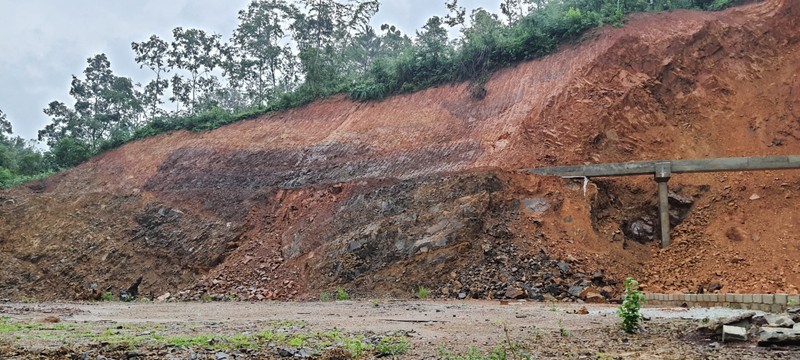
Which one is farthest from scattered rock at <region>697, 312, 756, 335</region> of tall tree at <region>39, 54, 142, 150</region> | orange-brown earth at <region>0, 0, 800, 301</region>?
tall tree at <region>39, 54, 142, 150</region>

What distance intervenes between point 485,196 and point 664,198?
16.7ft

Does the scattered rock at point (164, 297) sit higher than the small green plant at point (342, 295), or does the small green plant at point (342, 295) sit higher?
the small green plant at point (342, 295)

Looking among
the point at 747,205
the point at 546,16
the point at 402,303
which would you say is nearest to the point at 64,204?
the point at 402,303

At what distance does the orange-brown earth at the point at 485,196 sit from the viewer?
1581 centimetres

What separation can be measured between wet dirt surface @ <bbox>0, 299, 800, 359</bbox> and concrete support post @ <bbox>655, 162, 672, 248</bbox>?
5137 millimetres

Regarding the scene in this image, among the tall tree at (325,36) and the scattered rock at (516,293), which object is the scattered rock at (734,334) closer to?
the scattered rock at (516,293)

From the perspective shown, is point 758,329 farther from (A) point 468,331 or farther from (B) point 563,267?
(B) point 563,267

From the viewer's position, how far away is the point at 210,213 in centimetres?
2312

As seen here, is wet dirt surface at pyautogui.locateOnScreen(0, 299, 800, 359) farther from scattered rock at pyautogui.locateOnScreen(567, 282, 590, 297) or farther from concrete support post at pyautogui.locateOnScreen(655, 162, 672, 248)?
concrete support post at pyautogui.locateOnScreen(655, 162, 672, 248)

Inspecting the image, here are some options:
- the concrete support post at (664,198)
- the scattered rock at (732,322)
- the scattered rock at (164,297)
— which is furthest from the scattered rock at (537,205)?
the scattered rock at (164,297)

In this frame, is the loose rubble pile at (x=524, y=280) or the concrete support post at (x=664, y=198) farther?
the concrete support post at (x=664, y=198)

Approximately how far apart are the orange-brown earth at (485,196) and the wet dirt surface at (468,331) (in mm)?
3921

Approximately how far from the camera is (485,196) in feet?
57.4

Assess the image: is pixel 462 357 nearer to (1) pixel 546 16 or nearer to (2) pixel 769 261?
(2) pixel 769 261
